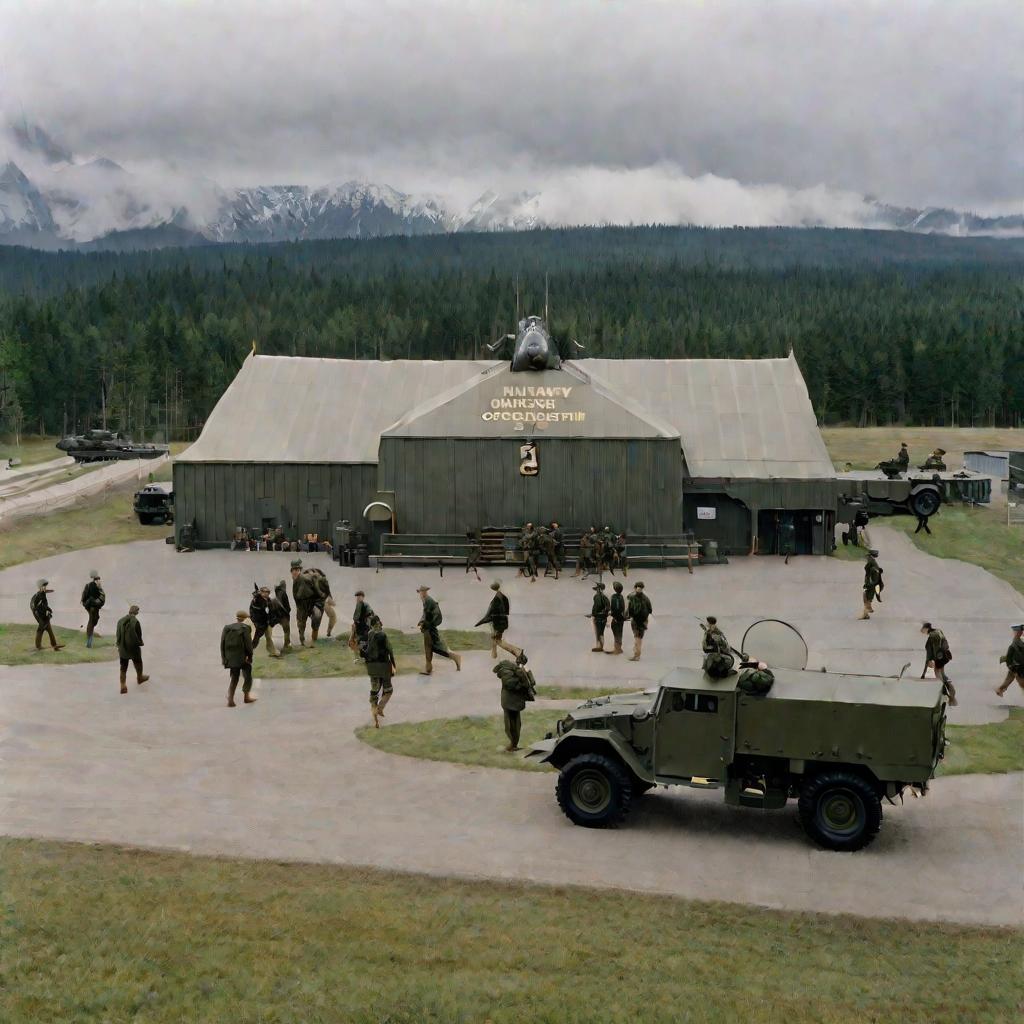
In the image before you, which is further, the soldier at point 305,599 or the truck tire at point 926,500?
the truck tire at point 926,500

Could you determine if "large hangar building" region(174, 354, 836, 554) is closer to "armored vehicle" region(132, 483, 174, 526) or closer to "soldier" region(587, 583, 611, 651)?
"armored vehicle" region(132, 483, 174, 526)

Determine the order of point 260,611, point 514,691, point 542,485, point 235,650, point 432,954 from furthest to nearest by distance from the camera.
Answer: point 542,485 → point 260,611 → point 235,650 → point 514,691 → point 432,954

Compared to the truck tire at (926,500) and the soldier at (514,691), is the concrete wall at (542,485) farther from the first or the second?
the soldier at (514,691)

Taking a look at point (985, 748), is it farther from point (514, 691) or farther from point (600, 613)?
point (600, 613)

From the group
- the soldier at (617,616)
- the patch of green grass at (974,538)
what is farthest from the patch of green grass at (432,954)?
the patch of green grass at (974,538)

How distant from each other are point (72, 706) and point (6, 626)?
8.26 meters

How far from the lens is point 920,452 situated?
7538 cm

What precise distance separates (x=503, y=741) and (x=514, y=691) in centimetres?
120

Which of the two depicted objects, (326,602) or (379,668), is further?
(326,602)

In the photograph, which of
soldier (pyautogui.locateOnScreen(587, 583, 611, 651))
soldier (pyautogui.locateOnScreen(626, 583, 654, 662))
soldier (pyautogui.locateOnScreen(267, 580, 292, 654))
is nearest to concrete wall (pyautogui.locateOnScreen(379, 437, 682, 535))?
soldier (pyautogui.locateOnScreen(587, 583, 611, 651))

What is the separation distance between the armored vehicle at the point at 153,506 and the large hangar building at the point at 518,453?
4.44 m

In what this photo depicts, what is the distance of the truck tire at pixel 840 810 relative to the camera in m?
13.3

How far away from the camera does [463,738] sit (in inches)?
700

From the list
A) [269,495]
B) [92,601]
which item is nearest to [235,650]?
[92,601]
